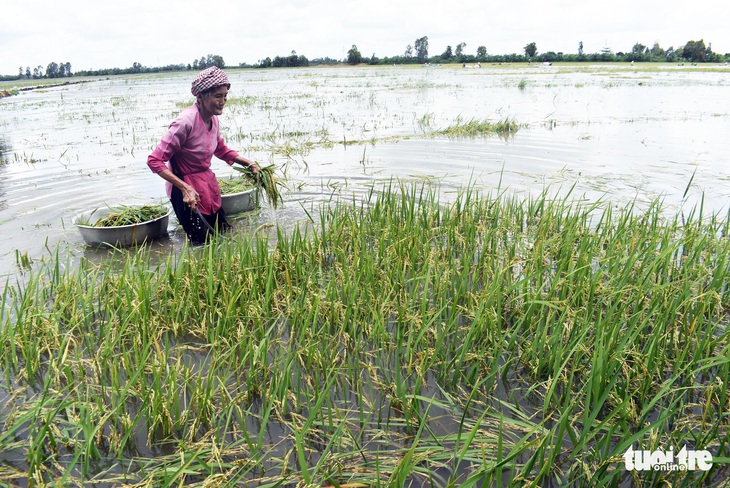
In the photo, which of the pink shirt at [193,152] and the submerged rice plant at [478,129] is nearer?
the pink shirt at [193,152]

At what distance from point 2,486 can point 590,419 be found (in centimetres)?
200

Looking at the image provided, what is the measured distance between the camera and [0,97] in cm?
2409

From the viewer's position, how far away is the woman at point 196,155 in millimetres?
3740

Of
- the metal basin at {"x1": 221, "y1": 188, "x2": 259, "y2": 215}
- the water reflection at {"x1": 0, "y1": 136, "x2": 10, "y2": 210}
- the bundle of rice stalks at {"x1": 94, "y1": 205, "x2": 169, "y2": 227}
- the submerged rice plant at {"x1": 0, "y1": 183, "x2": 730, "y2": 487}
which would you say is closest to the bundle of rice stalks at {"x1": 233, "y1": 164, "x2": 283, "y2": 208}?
the metal basin at {"x1": 221, "y1": 188, "x2": 259, "y2": 215}

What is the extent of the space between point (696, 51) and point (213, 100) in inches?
2828

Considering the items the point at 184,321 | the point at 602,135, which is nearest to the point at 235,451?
the point at 184,321

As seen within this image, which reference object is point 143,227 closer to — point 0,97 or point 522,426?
point 522,426

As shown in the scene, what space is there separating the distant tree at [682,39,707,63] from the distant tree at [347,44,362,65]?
4420 cm

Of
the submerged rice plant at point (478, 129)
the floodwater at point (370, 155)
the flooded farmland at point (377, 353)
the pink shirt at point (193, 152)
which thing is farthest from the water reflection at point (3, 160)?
the submerged rice plant at point (478, 129)

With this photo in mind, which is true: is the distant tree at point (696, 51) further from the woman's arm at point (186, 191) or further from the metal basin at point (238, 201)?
the woman's arm at point (186, 191)

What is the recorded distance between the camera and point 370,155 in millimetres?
7965

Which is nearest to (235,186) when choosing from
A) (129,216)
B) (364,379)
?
(129,216)

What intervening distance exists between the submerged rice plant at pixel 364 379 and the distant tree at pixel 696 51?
70.4 meters

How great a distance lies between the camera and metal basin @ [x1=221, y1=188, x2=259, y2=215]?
15.1 feet
